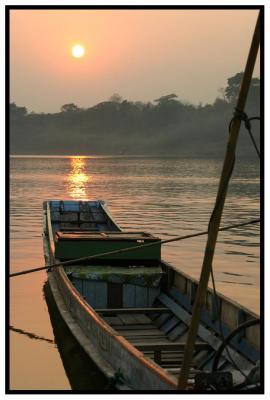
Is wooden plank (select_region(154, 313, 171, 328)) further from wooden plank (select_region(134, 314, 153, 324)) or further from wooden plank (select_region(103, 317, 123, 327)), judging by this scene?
wooden plank (select_region(103, 317, 123, 327))

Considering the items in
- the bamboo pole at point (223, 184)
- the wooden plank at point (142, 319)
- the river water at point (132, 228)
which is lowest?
the river water at point (132, 228)

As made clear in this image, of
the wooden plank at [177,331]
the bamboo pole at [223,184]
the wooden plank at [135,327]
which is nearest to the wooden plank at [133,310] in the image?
the wooden plank at [135,327]

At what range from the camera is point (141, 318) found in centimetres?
1702

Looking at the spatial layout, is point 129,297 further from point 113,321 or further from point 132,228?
point 132,228

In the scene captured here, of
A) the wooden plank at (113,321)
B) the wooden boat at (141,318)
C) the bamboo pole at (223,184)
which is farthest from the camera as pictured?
the wooden plank at (113,321)

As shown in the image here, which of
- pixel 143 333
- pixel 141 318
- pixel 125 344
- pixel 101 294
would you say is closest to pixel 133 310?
pixel 141 318

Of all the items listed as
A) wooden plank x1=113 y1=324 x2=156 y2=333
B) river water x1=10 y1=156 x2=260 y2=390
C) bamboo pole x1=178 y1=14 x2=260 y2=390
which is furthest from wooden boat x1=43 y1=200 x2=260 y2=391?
bamboo pole x1=178 y1=14 x2=260 y2=390

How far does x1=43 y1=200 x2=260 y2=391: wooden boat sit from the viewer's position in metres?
11.4

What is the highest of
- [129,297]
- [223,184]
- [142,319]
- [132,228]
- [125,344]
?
[223,184]

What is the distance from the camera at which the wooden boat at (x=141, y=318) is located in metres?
11.4

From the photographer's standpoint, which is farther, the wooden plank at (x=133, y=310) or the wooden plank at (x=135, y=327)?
the wooden plank at (x=133, y=310)

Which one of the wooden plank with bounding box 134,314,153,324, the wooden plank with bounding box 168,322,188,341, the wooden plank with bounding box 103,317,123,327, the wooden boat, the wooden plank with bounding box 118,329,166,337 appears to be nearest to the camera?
the wooden boat

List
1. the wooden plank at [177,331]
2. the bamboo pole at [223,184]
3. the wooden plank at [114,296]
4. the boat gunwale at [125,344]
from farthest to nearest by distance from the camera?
the wooden plank at [114,296], the wooden plank at [177,331], the boat gunwale at [125,344], the bamboo pole at [223,184]

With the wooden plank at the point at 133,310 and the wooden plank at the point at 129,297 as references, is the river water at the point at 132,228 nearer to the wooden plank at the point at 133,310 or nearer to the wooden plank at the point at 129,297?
the wooden plank at the point at 133,310
